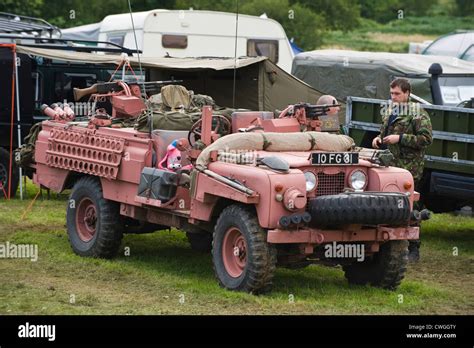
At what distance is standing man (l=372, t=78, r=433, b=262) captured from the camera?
1094 cm

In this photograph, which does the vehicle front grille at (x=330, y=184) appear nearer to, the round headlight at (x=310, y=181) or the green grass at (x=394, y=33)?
the round headlight at (x=310, y=181)

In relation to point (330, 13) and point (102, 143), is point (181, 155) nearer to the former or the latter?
point (102, 143)

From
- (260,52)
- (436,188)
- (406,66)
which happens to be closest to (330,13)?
(260,52)

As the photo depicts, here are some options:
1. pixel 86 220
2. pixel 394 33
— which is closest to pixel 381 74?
pixel 86 220

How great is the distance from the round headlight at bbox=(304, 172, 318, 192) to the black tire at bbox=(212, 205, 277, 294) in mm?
486

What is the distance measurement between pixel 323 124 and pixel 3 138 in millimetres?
6708

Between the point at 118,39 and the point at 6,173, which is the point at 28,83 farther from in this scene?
the point at 118,39

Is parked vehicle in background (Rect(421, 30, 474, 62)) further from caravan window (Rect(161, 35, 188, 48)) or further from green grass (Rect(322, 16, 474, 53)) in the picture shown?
green grass (Rect(322, 16, 474, 53))

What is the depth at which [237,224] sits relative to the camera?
Result: 915 centimetres

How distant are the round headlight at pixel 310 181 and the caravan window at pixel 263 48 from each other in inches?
521

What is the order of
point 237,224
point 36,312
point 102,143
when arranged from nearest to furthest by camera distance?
point 36,312
point 237,224
point 102,143

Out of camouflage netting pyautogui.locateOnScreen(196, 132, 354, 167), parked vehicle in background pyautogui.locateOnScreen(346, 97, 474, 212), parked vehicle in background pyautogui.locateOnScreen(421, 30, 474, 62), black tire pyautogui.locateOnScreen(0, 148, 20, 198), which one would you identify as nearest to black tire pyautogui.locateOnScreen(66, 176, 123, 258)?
camouflage netting pyautogui.locateOnScreen(196, 132, 354, 167)

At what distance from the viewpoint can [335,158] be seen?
30.2ft

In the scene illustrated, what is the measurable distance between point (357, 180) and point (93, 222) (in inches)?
122
